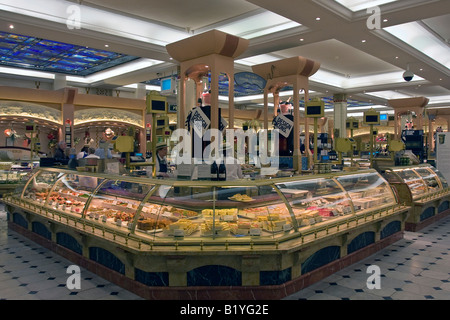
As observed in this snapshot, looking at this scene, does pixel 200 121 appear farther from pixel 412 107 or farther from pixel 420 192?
pixel 412 107

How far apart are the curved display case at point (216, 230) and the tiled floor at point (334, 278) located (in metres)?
0.17

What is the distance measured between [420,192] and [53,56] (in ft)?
35.9

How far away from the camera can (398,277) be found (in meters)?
4.10

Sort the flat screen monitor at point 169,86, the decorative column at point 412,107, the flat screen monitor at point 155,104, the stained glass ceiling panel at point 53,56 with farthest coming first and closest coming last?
the decorative column at point 412,107 < the flat screen monitor at point 169,86 < the stained glass ceiling panel at point 53,56 < the flat screen monitor at point 155,104

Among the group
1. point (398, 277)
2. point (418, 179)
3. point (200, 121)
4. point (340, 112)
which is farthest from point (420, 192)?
point (340, 112)

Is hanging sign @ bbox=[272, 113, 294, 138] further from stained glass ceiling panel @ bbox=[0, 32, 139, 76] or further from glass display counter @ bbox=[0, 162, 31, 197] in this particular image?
glass display counter @ bbox=[0, 162, 31, 197]

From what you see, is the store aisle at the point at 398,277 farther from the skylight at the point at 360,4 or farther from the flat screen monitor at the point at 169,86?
the flat screen monitor at the point at 169,86

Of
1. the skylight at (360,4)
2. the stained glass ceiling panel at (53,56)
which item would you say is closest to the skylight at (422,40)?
the skylight at (360,4)

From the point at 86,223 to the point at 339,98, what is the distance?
13977mm

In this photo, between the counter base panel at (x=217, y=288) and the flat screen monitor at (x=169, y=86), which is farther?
the flat screen monitor at (x=169, y=86)

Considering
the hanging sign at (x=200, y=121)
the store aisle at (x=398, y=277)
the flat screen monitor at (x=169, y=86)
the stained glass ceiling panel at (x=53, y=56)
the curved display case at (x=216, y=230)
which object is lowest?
the store aisle at (x=398, y=277)

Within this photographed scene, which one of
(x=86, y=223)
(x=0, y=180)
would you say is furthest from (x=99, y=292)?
(x=0, y=180)

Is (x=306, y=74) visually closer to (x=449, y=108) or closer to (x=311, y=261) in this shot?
(x=311, y=261)

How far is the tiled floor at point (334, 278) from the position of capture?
3.58m
